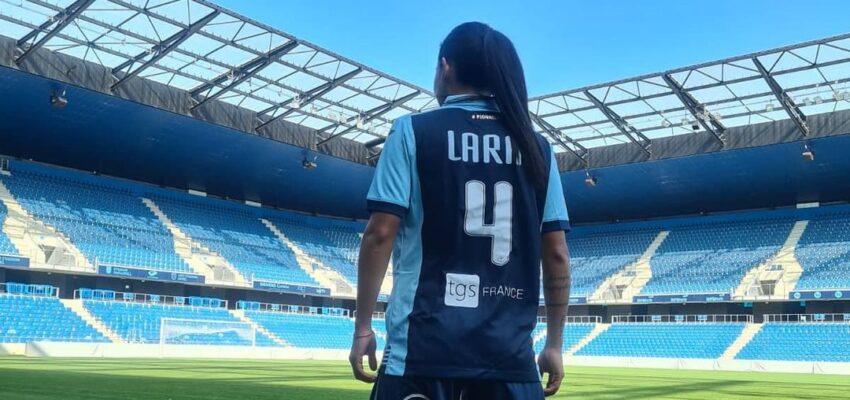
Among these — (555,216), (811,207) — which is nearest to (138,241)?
(811,207)

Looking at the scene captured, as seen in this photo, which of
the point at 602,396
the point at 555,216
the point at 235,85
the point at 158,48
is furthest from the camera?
the point at 235,85

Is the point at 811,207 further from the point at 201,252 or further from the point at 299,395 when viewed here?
the point at 299,395

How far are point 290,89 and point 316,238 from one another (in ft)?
61.7

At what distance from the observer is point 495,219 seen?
2.55 metres

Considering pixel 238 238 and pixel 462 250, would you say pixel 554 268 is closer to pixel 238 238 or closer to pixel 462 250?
pixel 462 250

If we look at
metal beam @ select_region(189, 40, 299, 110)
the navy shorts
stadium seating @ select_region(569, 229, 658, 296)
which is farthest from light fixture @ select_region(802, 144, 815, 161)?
the navy shorts

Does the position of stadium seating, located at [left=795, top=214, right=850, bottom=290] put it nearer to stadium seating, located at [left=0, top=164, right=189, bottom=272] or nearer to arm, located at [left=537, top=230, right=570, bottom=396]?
stadium seating, located at [left=0, top=164, right=189, bottom=272]

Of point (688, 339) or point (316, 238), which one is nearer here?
point (688, 339)

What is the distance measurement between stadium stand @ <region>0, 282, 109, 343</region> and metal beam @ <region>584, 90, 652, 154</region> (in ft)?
73.6

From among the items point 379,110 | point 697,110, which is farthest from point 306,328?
point 697,110

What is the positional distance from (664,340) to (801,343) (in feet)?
20.4

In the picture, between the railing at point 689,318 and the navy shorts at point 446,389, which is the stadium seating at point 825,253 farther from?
the navy shorts at point 446,389

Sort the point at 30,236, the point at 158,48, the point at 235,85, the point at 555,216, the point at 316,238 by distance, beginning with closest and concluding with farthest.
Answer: the point at 555,216, the point at 158,48, the point at 235,85, the point at 30,236, the point at 316,238

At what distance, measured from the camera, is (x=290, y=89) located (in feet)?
104
